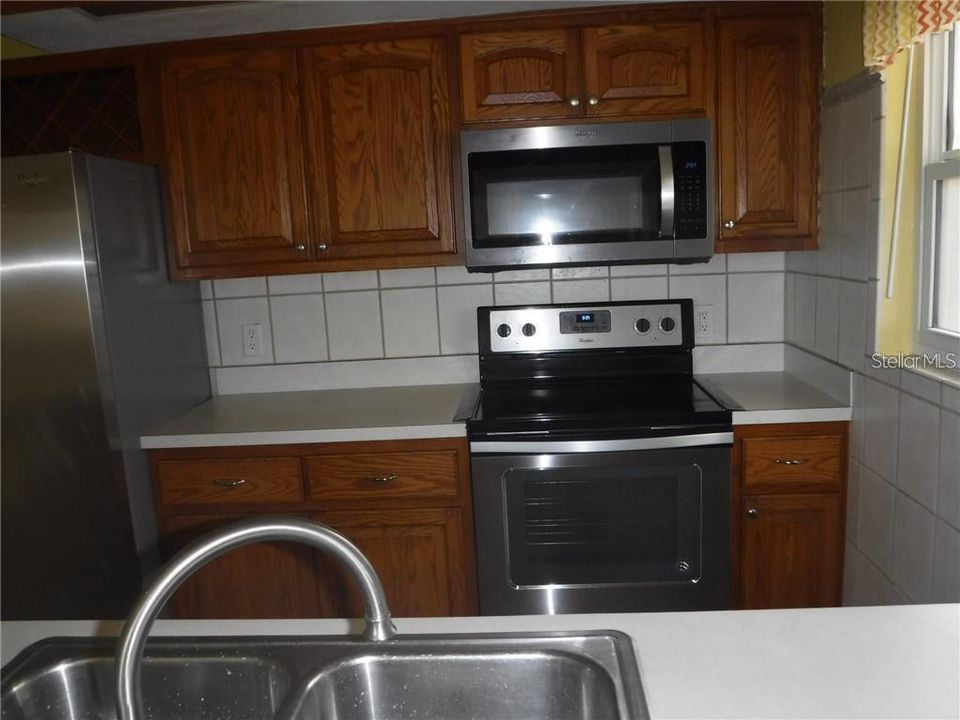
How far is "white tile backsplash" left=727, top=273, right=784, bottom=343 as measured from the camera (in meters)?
2.52

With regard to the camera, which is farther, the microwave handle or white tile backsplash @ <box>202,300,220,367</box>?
white tile backsplash @ <box>202,300,220,367</box>

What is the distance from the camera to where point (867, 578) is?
1.95 m

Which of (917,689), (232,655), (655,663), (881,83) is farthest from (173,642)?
(881,83)

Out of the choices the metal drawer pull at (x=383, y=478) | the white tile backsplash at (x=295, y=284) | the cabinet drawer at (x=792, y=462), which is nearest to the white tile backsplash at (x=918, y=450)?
the cabinet drawer at (x=792, y=462)

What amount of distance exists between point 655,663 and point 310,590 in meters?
Answer: 1.55

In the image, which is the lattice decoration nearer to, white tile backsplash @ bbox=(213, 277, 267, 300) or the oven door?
white tile backsplash @ bbox=(213, 277, 267, 300)

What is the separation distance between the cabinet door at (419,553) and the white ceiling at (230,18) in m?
1.43

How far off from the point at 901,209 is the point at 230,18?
1.87 m

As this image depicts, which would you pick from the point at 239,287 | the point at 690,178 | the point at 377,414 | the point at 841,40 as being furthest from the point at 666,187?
the point at 239,287

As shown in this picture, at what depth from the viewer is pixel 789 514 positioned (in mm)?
2078

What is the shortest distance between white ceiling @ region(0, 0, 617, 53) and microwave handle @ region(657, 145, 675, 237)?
1.51 feet

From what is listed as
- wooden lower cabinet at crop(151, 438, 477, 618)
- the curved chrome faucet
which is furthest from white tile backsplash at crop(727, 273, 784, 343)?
the curved chrome faucet

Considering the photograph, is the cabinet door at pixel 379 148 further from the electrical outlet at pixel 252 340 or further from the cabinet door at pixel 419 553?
the cabinet door at pixel 419 553

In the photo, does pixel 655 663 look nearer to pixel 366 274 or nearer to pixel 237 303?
pixel 366 274
